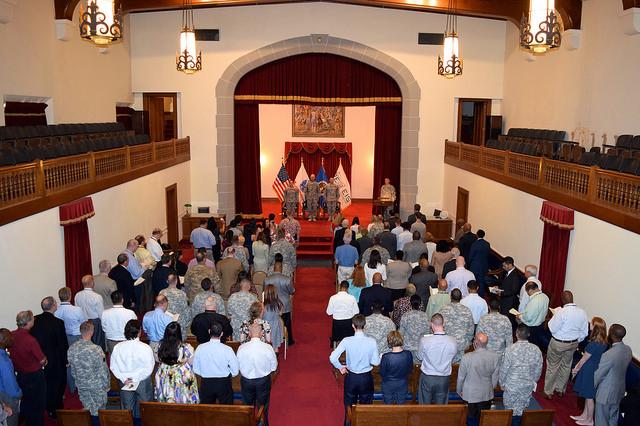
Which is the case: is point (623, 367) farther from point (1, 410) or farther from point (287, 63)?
point (287, 63)

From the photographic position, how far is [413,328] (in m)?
8.09

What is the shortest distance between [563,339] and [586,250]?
232cm

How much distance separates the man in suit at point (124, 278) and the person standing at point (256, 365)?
3941 millimetres

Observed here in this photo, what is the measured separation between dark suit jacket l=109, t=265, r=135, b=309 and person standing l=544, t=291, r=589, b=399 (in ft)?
22.0

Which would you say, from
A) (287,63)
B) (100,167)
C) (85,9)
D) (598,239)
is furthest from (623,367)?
(287,63)

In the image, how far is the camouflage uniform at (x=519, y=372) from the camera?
6.91 m

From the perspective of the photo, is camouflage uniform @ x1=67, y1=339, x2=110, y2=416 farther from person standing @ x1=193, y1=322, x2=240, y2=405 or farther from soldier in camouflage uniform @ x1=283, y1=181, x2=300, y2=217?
soldier in camouflage uniform @ x1=283, y1=181, x2=300, y2=217

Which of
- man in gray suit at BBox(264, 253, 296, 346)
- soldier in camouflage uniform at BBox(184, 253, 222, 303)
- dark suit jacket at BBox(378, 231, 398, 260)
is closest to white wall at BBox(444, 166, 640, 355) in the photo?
dark suit jacket at BBox(378, 231, 398, 260)

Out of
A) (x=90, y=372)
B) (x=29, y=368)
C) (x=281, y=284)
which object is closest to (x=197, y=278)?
Result: (x=281, y=284)

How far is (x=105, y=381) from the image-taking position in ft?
23.1

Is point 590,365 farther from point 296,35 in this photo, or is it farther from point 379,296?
point 296,35

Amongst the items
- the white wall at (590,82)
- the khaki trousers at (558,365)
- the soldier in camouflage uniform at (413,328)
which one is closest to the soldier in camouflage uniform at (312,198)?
the white wall at (590,82)

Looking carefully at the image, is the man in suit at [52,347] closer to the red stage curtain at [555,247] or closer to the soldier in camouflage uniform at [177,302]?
the soldier in camouflage uniform at [177,302]

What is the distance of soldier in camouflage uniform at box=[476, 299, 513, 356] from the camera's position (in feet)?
25.6
